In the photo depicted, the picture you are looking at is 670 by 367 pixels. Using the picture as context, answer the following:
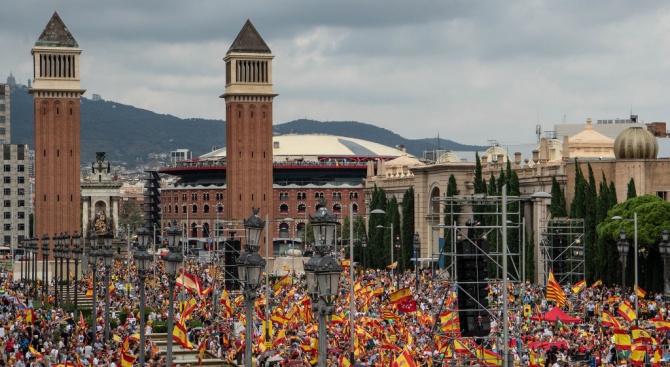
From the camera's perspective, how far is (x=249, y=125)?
152125 mm

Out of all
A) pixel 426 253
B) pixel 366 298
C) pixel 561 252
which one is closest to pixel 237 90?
pixel 426 253

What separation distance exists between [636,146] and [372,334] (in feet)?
134

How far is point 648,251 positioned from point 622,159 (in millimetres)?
13324

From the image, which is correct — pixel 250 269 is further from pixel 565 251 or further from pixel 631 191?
pixel 631 191

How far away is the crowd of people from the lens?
45781 millimetres

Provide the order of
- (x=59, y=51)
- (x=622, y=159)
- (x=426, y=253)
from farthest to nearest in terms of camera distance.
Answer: (x=59, y=51) → (x=426, y=253) → (x=622, y=159)

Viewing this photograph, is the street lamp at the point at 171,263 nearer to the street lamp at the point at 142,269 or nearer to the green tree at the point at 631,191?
the street lamp at the point at 142,269

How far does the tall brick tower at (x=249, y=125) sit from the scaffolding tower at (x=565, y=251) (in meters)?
66.3

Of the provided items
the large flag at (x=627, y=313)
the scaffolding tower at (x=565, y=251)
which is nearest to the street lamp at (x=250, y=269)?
the large flag at (x=627, y=313)

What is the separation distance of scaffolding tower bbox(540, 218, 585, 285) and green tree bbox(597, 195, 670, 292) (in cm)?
150

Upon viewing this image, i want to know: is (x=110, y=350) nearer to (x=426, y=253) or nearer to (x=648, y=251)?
(x=648, y=251)

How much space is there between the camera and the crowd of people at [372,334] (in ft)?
150

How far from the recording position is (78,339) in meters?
60.9

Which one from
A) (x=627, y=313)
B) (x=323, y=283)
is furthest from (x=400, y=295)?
(x=323, y=283)
